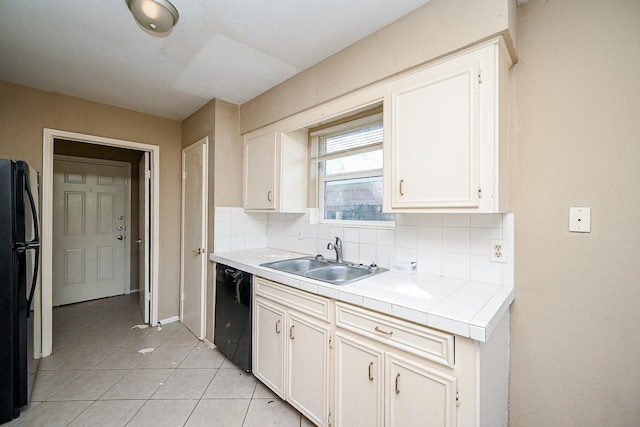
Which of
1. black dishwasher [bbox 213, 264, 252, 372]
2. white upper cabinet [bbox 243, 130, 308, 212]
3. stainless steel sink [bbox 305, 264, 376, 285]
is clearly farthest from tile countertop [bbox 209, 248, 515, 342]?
white upper cabinet [bbox 243, 130, 308, 212]

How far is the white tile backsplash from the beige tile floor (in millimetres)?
1038

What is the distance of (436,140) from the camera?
1.39 metres

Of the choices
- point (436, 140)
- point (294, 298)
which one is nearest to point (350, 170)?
point (436, 140)

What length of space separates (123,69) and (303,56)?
1.42 meters

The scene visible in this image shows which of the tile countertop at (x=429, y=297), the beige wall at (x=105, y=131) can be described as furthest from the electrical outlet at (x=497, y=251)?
the beige wall at (x=105, y=131)

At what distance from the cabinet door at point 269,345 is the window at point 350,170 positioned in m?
0.97

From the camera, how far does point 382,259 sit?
1.94 metres

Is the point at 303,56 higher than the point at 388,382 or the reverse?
higher

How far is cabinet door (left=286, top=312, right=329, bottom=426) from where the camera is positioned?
150 cm

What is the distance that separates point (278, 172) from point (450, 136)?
145cm

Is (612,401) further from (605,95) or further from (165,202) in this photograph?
(165,202)

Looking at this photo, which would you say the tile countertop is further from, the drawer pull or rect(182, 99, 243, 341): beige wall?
rect(182, 99, 243, 341): beige wall

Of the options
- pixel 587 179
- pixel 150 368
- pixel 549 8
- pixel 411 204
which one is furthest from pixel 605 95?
pixel 150 368

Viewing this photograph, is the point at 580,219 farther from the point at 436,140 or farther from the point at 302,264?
the point at 302,264
